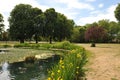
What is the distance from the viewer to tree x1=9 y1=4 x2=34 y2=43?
69.5 meters

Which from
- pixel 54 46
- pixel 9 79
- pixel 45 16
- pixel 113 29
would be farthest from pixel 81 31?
pixel 9 79

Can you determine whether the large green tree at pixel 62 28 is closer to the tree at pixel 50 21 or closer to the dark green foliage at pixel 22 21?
the tree at pixel 50 21

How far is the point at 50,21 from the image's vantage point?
7112cm

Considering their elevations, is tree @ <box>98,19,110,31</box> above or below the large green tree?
above

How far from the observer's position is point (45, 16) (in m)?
71.3

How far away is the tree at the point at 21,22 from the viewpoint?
6950 centimetres

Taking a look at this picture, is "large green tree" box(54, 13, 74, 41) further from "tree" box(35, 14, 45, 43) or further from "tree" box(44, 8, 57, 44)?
"tree" box(35, 14, 45, 43)

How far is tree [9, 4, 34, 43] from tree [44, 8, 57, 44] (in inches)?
167

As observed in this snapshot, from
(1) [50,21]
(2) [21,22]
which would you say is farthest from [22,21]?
(1) [50,21]

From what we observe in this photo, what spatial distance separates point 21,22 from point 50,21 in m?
8.06

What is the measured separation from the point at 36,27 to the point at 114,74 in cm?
5688

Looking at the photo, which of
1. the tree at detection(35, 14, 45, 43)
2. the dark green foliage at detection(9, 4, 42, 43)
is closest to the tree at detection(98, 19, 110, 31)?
the dark green foliage at detection(9, 4, 42, 43)

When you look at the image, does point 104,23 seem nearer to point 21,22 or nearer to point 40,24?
point 40,24

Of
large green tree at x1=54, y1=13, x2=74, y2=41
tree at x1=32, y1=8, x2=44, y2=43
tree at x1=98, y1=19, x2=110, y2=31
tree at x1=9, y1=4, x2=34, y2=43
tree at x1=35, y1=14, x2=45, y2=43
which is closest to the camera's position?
tree at x1=35, y1=14, x2=45, y2=43
